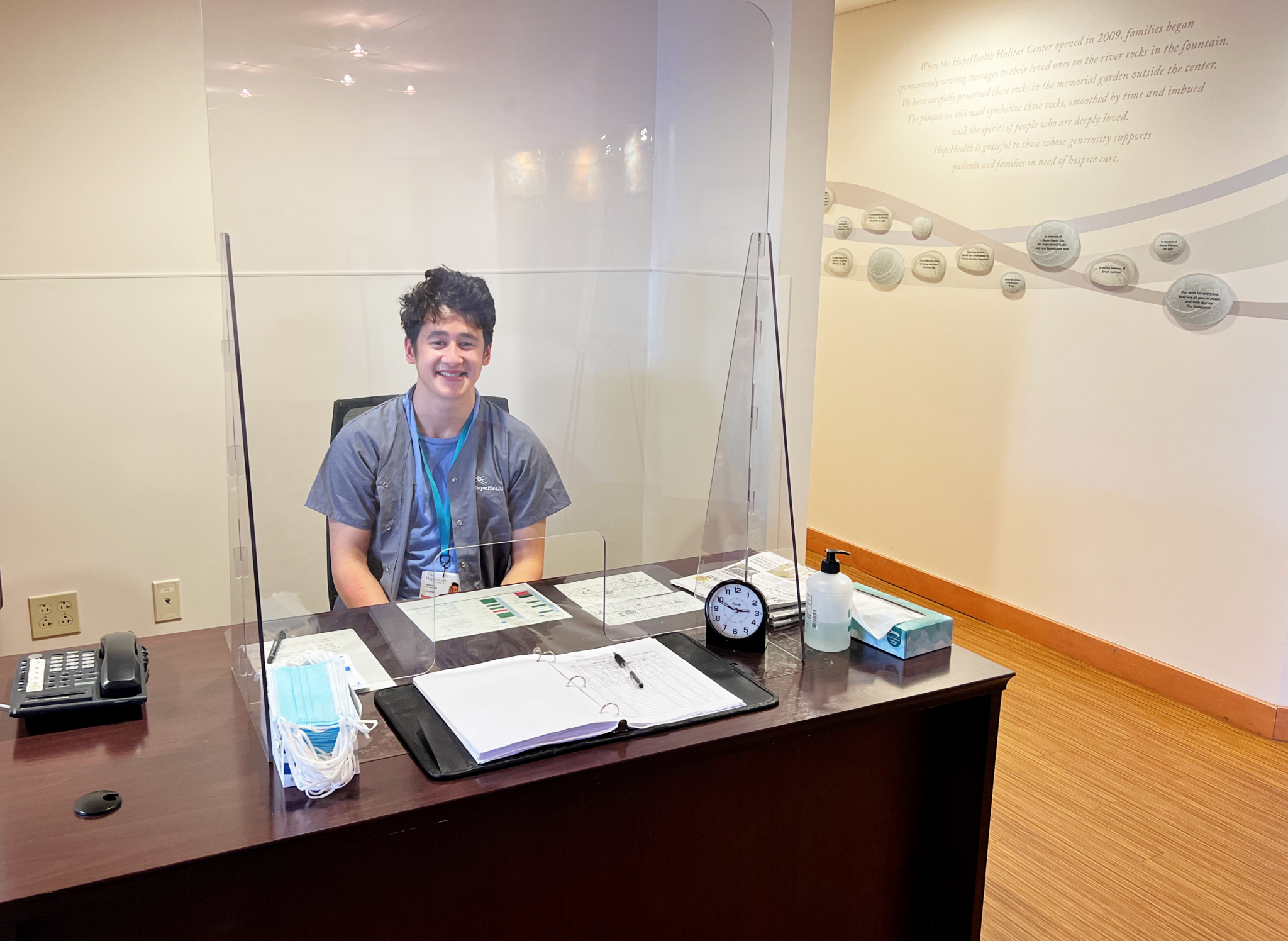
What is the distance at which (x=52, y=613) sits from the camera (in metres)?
2.73

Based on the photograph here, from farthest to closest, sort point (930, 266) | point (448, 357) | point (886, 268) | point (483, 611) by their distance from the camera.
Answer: point (886, 268) < point (930, 266) < point (483, 611) < point (448, 357)

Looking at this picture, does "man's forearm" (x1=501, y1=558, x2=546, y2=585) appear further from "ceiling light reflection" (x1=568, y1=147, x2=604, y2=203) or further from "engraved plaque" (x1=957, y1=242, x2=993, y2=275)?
"engraved plaque" (x1=957, y1=242, x2=993, y2=275)

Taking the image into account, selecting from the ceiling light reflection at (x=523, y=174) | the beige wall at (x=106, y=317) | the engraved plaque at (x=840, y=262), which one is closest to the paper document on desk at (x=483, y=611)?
the ceiling light reflection at (x=523, y=174)

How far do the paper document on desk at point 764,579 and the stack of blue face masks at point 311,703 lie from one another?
2.35ft

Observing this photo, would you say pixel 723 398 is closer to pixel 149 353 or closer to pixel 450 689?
pixel 450 689

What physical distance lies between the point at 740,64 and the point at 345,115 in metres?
0.74

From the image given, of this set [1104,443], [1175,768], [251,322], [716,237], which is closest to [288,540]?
[251,322]

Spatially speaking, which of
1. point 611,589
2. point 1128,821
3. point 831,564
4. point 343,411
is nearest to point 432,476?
point 343,411

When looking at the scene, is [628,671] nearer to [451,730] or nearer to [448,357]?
[451,730]

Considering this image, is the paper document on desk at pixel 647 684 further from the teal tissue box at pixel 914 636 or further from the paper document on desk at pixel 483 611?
the teal tissue box at pixel 914 636

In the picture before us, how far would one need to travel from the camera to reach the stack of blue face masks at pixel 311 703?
120 centimetres

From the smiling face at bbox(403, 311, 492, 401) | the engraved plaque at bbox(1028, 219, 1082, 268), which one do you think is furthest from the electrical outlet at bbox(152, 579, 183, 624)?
the engraved plaque at bbox(1028, 219, 1082, 268)

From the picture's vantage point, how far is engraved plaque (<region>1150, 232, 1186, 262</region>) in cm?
305

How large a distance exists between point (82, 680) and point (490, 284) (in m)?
0.85
